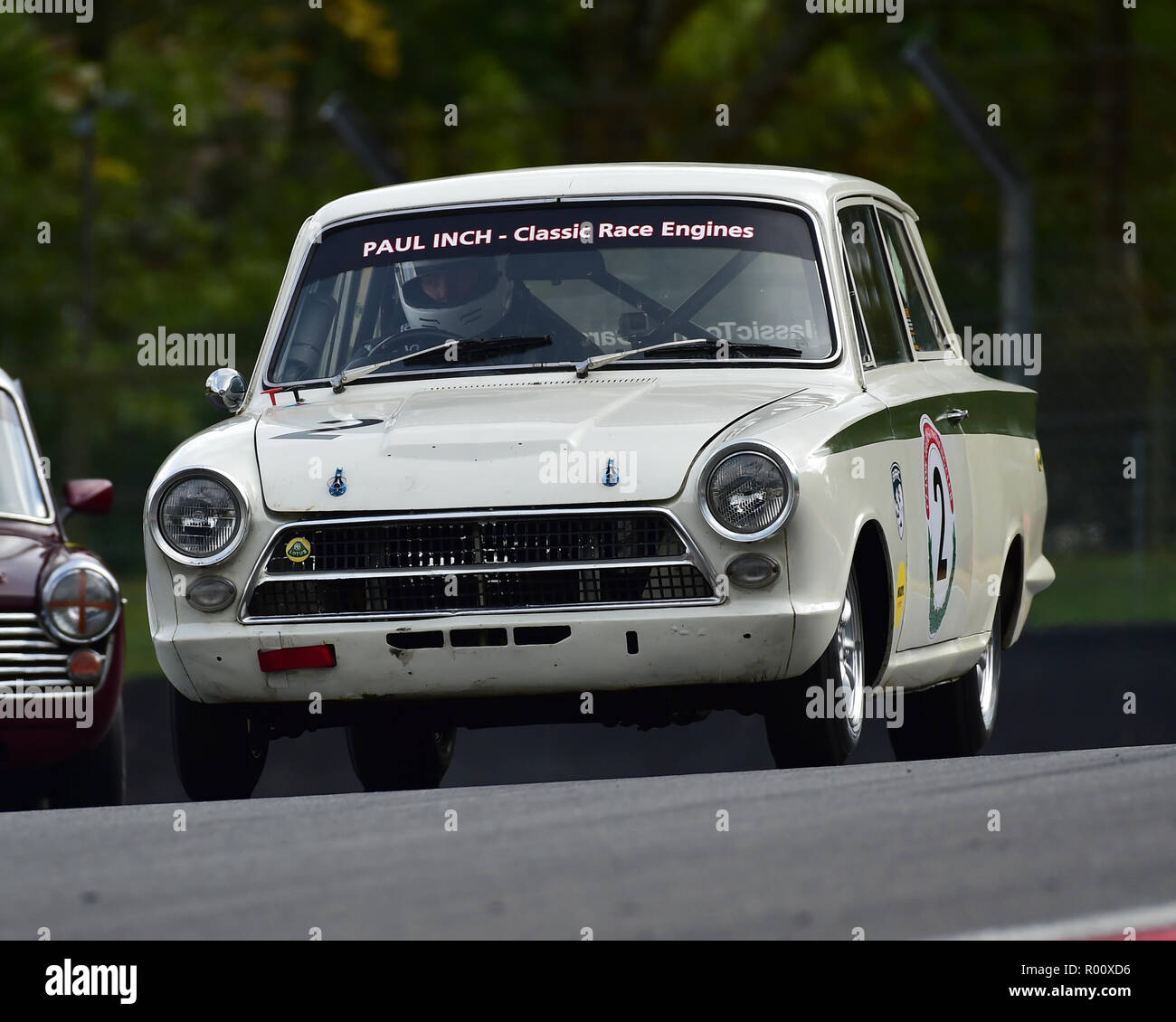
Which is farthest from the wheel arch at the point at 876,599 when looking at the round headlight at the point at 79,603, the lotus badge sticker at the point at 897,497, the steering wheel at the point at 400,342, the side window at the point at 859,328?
the round headlight at the point at 79,603

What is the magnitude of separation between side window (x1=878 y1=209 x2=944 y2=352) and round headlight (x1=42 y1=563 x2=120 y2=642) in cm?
318

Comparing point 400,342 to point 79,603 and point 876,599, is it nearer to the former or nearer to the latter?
point 876,599

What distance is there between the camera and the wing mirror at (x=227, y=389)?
28.2 ft

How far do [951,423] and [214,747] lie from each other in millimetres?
2837

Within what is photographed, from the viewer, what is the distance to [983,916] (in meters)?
5.32

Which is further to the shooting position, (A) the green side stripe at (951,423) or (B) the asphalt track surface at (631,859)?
(A) the green side stripe at (951,423)

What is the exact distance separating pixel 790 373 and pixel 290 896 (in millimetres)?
3004

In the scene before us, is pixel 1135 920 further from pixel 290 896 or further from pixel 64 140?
pixel 64 140

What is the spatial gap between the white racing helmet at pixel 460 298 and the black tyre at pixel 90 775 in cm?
235

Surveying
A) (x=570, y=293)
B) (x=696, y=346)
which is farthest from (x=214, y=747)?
(x=696, y=346)

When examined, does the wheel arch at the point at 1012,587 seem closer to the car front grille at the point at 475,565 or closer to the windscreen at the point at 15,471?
the car front grille at the point at 475,565

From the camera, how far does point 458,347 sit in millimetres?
8328
